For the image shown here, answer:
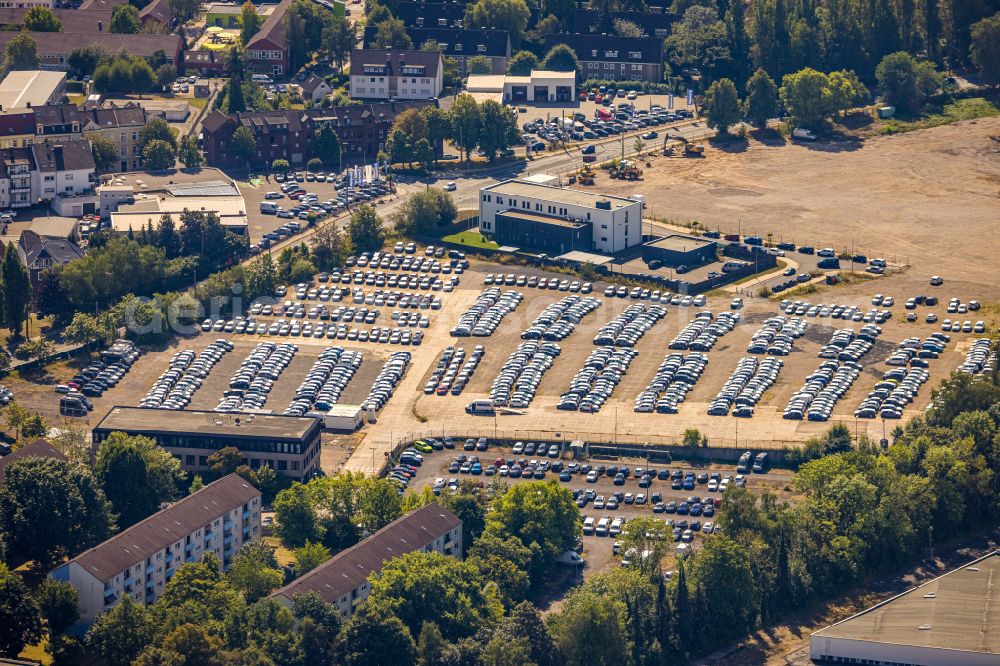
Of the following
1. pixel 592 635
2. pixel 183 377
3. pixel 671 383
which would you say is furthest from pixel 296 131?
pixel 592 635

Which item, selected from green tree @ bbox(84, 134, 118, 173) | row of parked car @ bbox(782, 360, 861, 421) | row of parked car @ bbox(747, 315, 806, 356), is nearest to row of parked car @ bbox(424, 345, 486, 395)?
row of parked car @ bbox(747, 315, 806, 356)

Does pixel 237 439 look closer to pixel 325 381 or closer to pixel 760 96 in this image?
pixel 325 381

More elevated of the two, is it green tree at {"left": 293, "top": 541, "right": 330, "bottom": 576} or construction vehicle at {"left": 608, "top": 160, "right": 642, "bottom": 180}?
construction vehicle at {"left": 608, "top": 160, "right": 642, "bottom": 180}

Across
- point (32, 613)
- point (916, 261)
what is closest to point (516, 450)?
point (32, 613)

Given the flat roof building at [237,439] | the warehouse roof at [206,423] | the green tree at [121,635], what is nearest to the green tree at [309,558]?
the green tree at [121,635]

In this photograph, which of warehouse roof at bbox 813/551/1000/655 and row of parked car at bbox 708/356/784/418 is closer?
warehouse roof at bbox 813/551/1000/655

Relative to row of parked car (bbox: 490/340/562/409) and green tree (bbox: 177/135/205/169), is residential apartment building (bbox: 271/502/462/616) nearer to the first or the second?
row of parked car (bbox: 490/340/562/409)

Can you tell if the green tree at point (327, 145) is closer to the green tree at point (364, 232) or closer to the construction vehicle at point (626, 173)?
the green tree at point (364, 232)
